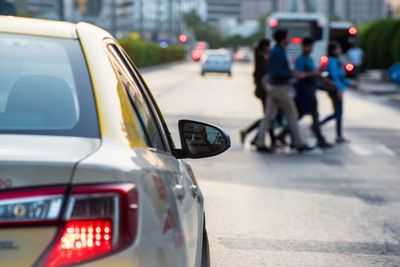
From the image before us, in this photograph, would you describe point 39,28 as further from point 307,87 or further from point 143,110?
point 307,87

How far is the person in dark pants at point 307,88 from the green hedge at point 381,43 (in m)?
26.5

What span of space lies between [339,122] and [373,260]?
10.7 m

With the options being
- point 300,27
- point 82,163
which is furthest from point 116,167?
point 300,27

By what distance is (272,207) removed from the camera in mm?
9781

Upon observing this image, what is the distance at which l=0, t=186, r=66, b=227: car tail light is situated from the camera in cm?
266

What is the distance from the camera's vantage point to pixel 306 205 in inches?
392

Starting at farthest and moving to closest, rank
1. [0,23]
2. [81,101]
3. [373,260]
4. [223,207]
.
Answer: [223,207]
[373,260]
[0,23]
[81,101]

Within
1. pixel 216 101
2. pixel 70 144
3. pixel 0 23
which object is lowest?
pixel 216 101

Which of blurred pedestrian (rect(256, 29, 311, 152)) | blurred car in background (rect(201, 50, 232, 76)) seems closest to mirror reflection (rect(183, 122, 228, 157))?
blurred pedestrian (rect(256, 29, 311, 152))

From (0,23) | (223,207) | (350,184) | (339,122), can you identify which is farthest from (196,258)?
(339,122)

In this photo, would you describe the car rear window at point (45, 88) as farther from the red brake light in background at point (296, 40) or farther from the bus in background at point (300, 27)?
the red brake light in background at point (296, 40)

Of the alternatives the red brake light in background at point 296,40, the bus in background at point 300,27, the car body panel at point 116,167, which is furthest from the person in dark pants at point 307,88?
the red brake light in background at point 296,40

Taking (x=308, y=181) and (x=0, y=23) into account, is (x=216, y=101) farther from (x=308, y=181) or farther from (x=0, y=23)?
(x=0, y=23)

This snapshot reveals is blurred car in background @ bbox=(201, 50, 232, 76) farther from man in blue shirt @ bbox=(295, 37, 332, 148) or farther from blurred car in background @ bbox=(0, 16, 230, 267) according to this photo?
blurred car in background @ bbox=(0, 16, 230, 267)
